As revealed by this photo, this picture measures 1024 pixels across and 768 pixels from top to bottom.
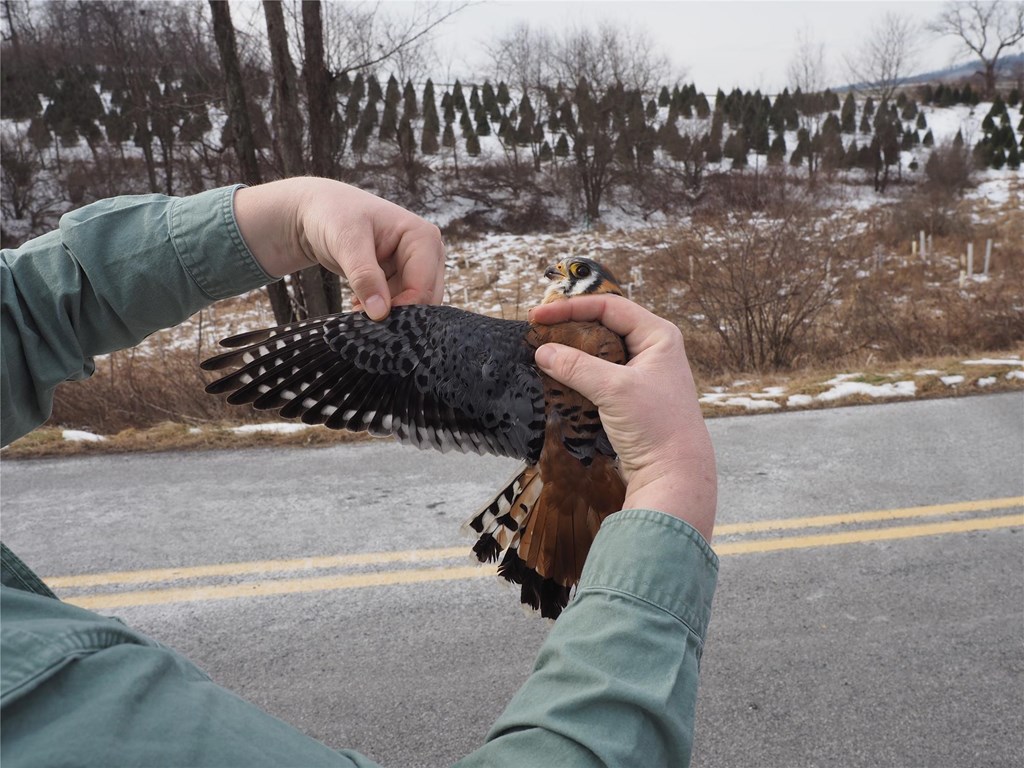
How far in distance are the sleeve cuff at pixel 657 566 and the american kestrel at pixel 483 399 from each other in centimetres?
80

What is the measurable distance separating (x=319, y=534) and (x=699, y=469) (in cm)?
351

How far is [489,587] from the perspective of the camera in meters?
3.78

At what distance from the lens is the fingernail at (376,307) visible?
2.10 meters

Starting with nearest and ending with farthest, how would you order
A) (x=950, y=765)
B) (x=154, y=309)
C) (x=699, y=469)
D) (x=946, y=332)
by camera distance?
(x=699, y=469) → (x=154, y=309) → (x=950, y=765) → (x=946, y=332)

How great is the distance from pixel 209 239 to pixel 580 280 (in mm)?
1212

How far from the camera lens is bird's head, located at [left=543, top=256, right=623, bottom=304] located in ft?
7.91

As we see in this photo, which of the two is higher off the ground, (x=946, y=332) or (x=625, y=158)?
(x=625, y=158)

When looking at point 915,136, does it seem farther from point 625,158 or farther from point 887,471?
point 887,471

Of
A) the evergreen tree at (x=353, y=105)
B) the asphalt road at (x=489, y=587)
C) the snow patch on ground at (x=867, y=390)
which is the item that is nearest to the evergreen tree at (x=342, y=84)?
the evergreen tree at (x=353, y=105)

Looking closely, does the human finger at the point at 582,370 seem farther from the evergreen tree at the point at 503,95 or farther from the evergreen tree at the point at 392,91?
the evergreen tree at the point at 503,95

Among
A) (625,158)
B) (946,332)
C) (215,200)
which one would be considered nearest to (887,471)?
(215,200)

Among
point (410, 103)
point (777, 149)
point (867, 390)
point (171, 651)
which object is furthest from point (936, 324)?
point (777, 149)

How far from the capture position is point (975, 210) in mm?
27953

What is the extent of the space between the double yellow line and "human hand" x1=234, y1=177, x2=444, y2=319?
7.35ft
